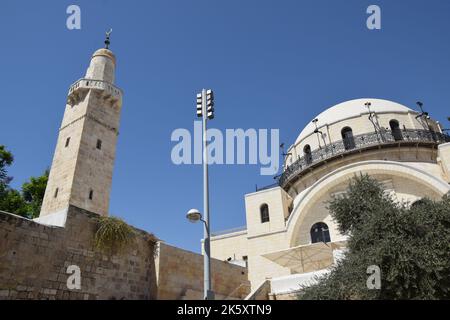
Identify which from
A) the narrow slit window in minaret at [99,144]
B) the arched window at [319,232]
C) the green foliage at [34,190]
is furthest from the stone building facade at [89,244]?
the green foliage at [34,190]

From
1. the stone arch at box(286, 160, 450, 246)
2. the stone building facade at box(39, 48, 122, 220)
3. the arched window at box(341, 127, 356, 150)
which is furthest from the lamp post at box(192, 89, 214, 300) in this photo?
the arched window at box(341, 127, 356, 150)

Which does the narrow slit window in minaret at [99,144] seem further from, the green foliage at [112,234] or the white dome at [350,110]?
the white dome at [350,110]

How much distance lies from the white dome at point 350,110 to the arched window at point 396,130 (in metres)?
0.89

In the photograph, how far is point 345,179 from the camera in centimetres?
1945

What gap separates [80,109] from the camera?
19172 mm

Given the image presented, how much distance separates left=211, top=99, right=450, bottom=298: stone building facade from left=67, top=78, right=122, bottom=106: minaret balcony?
34.8ft

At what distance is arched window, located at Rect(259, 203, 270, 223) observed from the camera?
69.5ft

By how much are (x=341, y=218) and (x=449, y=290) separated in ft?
13.5

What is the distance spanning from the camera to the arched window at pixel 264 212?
69.5 ft

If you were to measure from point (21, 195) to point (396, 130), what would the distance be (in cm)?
2611

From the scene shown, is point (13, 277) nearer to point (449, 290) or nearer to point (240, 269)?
point (240, 269)

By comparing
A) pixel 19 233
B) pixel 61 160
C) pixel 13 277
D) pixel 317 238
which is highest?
pixel 61 160

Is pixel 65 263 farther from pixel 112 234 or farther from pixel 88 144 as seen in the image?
pixel 88 144
